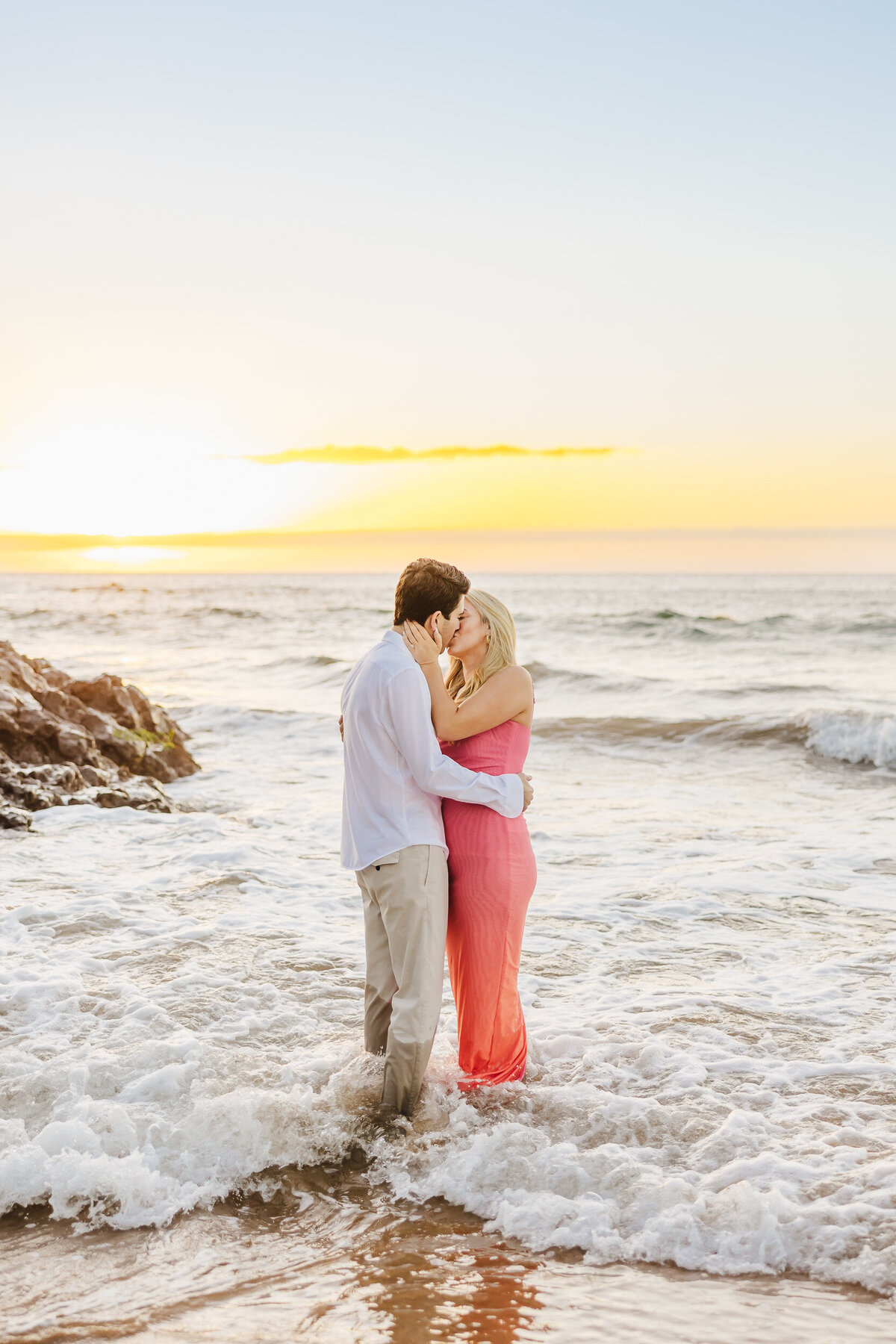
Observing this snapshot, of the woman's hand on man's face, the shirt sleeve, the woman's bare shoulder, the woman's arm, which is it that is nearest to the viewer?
the shirt sleeve

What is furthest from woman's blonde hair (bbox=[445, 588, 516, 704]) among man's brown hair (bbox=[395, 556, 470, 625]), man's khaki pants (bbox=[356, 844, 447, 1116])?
man's khaki pants (bbox=[356, 844, 447, 1116])

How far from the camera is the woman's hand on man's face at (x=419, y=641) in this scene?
407 centimetres

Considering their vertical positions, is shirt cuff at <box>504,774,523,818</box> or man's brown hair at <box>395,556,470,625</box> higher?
man's brown hair at <box>395,556,470,625</box>

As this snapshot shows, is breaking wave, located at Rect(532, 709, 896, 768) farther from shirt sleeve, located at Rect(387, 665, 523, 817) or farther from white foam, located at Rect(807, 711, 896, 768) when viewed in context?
shirt sleeve, located at Rect(387, 665, 523, 817)

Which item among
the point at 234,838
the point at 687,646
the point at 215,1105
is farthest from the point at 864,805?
the point at 687,646

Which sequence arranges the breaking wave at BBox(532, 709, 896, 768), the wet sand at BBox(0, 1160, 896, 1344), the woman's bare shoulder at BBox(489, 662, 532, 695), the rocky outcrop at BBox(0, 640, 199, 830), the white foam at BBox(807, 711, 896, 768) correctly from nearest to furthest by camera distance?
the wet sand at BBox(0, 1160, 896, 1344), the woman's bare shoulder at BBox(489, 662, 532, 695), the rocky outcrop at BBox(0, 640, 199, 830), the white foam at BBox(807, 711, 896, 768), the breaking wave at BBox(532, 709, 896, 768)

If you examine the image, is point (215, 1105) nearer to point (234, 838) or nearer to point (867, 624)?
point (234, 838)

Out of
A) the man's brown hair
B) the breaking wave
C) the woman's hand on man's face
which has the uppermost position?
the man's brown hair

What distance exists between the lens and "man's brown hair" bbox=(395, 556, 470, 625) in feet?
13.2

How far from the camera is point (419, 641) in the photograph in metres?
4.06

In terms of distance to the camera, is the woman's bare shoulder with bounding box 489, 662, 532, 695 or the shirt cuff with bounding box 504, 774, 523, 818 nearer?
the shirt cuff with bounding box 504, 774, 523, 818

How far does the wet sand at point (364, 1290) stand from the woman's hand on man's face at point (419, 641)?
2100mm

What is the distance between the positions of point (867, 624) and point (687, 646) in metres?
8.85

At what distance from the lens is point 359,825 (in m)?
4.12
